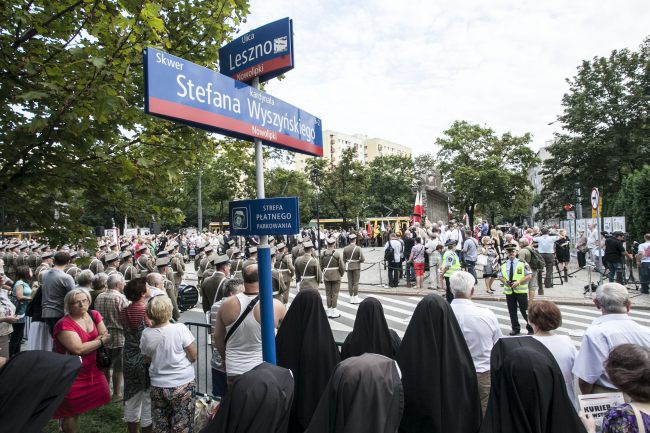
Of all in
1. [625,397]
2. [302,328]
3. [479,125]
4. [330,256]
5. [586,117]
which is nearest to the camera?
[625,397]

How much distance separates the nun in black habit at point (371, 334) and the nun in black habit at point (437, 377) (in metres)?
0.22

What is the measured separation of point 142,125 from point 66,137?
1228mm

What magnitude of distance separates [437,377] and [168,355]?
8.43ft

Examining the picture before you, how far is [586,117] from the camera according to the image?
109 feet

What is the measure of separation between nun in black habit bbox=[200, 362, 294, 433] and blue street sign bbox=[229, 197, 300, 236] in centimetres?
110

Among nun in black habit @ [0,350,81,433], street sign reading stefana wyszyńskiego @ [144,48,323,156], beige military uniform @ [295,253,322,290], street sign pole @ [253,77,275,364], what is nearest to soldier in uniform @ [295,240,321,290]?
beige military uniform @ [295,253,322,290]

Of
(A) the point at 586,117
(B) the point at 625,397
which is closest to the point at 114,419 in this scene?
(B) the point at 625,397

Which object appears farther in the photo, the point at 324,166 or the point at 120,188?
the point at 324,166

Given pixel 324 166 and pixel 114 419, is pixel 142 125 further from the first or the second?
pixel 324 166

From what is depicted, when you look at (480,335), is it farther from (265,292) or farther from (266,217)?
(266,217)

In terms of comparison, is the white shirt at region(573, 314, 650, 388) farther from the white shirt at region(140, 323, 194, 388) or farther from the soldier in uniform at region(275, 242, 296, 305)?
the soldier in uniform at region(275, 242, 296, 305)

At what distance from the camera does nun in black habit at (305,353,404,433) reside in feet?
7.47

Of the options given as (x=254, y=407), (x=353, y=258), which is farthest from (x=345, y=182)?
(x=254, y=407)

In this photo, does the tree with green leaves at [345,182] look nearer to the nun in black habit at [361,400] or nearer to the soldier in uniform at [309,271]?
the soldier in uniform at [309,271]
